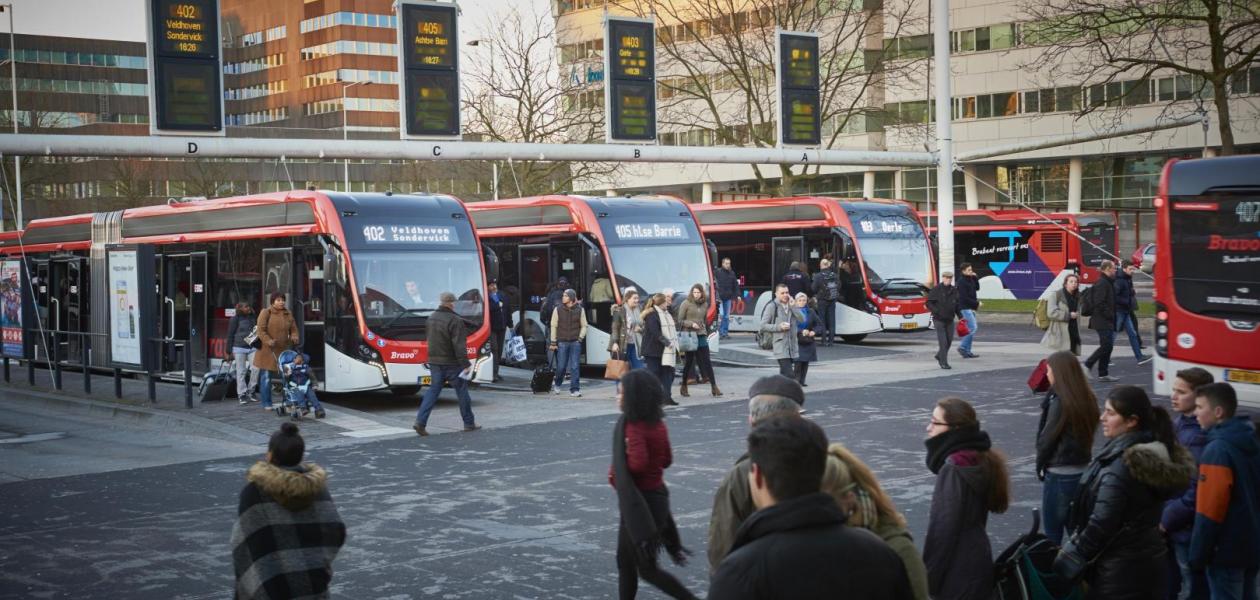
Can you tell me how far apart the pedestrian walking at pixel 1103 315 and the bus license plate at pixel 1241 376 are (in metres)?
6.06

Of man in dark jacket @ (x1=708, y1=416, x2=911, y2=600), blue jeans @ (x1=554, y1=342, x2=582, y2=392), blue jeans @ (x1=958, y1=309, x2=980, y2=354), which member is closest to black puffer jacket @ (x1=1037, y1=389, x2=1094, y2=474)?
man in dark jacket @ (x1=708, y1=416, x2=911, y2=600)

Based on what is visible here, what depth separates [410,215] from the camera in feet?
66.2

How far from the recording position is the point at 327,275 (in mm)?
19312

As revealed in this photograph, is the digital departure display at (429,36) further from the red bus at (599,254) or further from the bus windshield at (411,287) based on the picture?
the red bus at (599,254)

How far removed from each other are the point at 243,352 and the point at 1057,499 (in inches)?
583

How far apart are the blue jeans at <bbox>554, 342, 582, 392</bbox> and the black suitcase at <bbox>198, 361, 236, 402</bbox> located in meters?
4.79

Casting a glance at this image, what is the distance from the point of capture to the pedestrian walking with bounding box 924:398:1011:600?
5.30 metres

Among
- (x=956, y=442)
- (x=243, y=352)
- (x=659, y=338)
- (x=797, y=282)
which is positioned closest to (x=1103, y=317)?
(x=659, y=338)

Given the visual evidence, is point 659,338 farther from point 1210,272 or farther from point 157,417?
point 1210,272

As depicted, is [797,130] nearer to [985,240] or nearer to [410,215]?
[410,215]

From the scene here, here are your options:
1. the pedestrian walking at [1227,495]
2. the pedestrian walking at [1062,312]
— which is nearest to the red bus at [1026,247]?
the pedestrian walking at [1062,312]

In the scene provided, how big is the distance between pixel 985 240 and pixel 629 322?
89.5 feet

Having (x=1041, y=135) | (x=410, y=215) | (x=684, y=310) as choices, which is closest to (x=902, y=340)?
(x=684, y=310)

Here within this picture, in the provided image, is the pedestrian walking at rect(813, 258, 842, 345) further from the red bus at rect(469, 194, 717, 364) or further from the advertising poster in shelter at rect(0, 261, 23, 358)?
the advertising poster in shelter at rect(0, 261, 23, 358)
